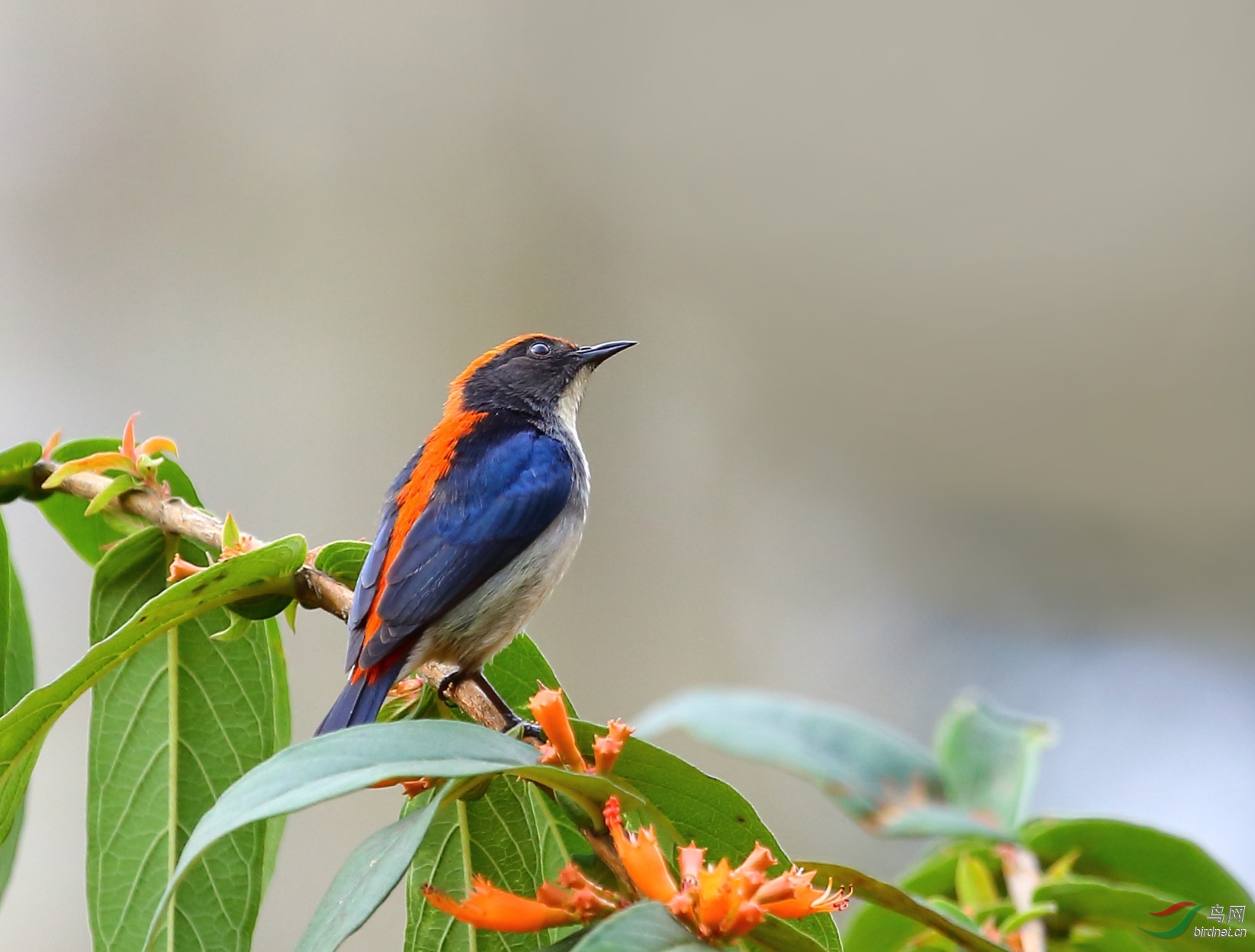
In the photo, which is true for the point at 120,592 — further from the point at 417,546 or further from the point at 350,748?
the point at 350,748

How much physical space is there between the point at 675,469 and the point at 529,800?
24.0ft

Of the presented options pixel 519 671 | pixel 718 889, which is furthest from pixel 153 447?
pixel 718 889

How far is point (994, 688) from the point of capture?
7.28 m

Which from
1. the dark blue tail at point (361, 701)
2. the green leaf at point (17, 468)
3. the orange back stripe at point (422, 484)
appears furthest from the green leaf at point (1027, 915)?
the green leaf at point (17, 468)

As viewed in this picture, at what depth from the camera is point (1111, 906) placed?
55.4 inches

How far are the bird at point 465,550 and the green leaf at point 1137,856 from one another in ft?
2.51

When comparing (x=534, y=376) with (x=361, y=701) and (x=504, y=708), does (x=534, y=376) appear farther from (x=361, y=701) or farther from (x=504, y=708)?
(x=361, y=701)

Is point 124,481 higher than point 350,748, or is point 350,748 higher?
point 124,481

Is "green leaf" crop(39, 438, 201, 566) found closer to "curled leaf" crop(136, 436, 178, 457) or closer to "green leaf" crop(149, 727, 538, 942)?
"curled leaf" crop(136, 436, 178, 457)

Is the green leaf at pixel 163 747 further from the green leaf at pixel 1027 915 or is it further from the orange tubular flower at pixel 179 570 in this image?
the green leaf at pixel 1027 915

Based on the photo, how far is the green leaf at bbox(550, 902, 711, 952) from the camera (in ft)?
2.60

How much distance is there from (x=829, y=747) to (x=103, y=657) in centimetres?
119

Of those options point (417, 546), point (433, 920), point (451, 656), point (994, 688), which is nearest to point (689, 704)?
point (451, 656)

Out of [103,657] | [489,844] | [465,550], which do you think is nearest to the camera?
[103,657]
